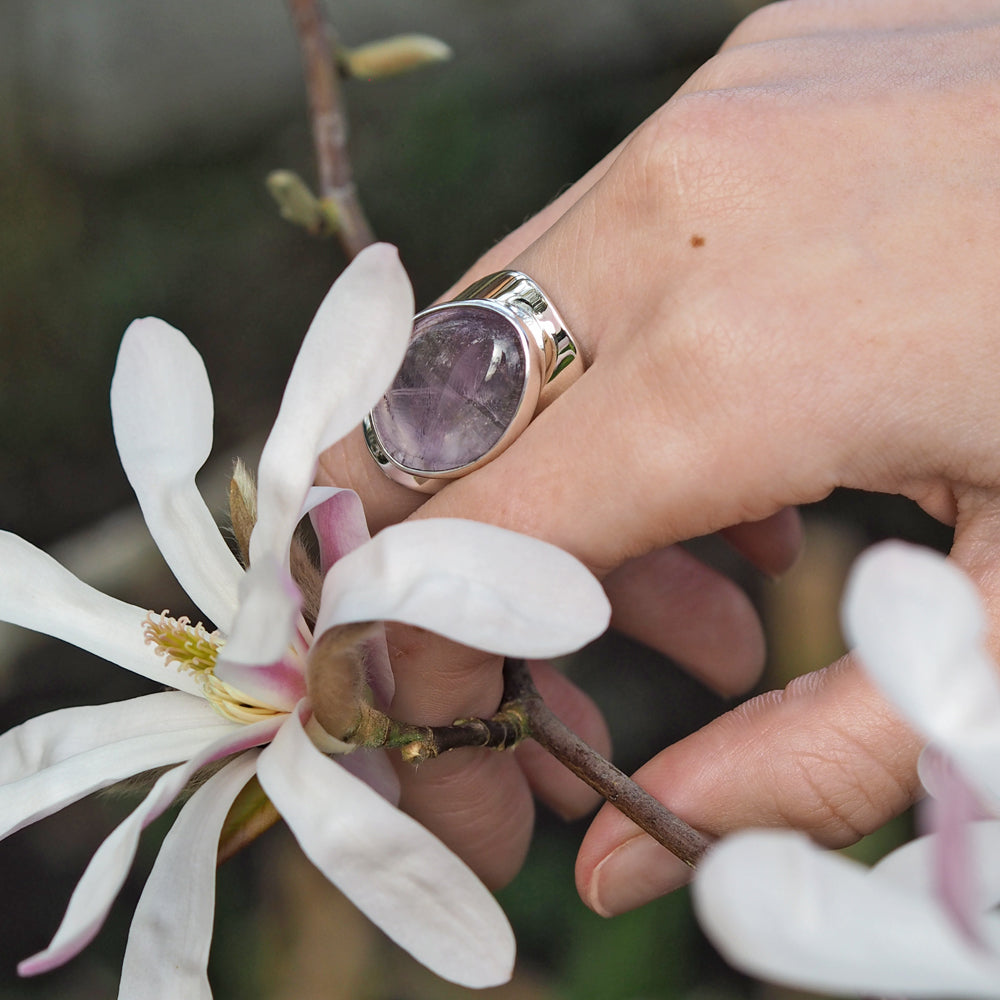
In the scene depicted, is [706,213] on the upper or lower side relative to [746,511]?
upper

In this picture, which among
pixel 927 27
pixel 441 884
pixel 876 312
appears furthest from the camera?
pixel 927 27

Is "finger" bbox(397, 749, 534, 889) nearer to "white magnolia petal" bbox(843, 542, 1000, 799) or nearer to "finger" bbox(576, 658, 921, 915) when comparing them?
"finger" bbox(576, 658, 921, 915)

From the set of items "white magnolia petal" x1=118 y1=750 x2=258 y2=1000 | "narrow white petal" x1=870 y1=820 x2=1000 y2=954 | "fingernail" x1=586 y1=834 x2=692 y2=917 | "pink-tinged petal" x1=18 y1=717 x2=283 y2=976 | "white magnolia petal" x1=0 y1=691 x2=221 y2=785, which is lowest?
"fingernail" x1=586 y1=834 x2=692 y2=917

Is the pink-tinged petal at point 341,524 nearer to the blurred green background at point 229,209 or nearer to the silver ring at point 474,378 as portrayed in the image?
the silver ring at point 474,378

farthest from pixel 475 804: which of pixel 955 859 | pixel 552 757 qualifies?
pixel 955 859

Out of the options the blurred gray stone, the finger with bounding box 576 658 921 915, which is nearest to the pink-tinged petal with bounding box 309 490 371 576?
the finger with bounding box 576 658 921 915

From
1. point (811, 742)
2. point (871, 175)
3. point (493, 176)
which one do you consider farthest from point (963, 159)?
point (493, 176)

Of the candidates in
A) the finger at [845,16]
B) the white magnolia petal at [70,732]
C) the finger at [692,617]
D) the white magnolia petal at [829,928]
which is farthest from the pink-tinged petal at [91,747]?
the finger at [845,16]

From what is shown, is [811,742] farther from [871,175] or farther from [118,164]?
[118,164]
